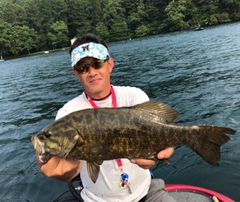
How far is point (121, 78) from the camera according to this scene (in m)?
21.2

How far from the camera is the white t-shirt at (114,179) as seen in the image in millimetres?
3629

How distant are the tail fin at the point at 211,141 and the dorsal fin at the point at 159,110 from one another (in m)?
0.34

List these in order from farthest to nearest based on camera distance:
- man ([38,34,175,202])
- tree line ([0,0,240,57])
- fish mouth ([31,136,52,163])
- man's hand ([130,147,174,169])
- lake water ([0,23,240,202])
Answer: tree line ([0,0,240,57]) → lake water ([0,23,240,202]) → man ([38,34,175,202]) → man's hand ([130,147,174,169]) → fish mouth ([31,136,52,163])

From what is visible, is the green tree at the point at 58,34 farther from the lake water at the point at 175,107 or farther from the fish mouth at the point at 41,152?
the fish mouth at the point at 41,152

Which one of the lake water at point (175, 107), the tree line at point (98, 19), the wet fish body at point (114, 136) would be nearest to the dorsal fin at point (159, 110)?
the wet fish body at point (114, 136)

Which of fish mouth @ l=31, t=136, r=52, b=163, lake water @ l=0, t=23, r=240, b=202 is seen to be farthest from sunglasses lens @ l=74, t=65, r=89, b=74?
lake water @ l=0, t=23, r=240, b=202

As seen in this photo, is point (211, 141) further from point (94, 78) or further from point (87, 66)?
point (87, 66)

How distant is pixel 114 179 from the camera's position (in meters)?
3.62

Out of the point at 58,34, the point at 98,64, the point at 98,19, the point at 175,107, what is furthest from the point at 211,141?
the point at 98,19

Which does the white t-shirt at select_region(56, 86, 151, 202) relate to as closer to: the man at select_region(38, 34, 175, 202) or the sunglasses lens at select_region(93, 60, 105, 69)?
the man at select_region(38, 34, 175, 202)

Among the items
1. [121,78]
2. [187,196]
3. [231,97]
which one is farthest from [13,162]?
[121,78]

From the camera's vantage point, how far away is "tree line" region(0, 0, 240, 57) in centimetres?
7650

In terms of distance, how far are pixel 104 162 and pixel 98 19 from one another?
105 m

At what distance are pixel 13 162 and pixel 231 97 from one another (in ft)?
30.7
